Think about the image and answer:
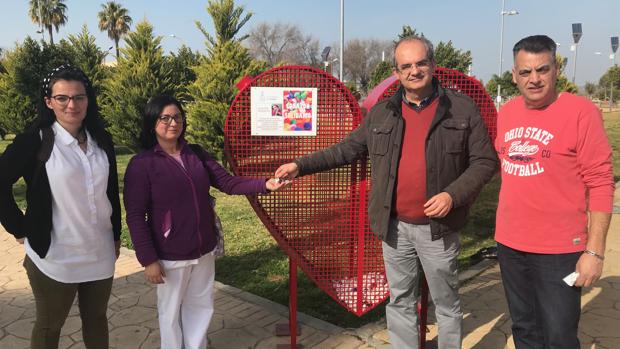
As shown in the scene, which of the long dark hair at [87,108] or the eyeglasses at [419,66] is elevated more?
the eyeglasses at [419,66]

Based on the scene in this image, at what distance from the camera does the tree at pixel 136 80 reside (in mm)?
12906

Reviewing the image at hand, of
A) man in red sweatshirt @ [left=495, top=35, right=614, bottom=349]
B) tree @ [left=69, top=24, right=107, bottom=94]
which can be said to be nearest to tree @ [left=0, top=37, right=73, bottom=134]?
tree @ [left=69, top=24, right=107, bottom=94]

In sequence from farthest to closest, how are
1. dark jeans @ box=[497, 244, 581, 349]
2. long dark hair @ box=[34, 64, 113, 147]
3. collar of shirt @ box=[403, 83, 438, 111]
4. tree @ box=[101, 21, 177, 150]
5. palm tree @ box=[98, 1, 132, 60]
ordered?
palm tree @ box=[98, 1, 132, 60], tree @ box=[101, 21, 177, 150], collar of shirt @ box=[403, 83, 438, 111], long dark hair @ box=[34, 64, 113, 147], dark jeans @ box=[497, 244, 581, 349]

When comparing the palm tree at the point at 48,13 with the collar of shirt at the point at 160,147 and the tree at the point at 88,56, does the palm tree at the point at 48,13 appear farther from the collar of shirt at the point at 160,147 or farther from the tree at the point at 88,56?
the collar of shirt at the point at 160,147

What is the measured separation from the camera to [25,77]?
1522 centimetres

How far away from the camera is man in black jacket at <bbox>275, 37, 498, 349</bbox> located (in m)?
2.30

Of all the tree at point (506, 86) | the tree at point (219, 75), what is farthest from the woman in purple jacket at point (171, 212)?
the tree at point (506, 86)

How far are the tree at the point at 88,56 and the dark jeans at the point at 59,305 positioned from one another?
1450 centimetres

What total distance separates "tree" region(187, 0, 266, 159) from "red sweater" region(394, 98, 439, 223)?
7306 millimetres

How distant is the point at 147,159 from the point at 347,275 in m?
1.55

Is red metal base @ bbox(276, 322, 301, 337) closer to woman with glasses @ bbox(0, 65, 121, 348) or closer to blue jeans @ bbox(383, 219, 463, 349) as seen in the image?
blue jeans @ bbox(383, 219, 463, 349)

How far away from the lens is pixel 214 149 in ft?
31.1

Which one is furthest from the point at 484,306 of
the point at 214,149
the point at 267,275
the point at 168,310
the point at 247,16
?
the point at 247,16

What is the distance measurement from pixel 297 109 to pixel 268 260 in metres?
2.80
